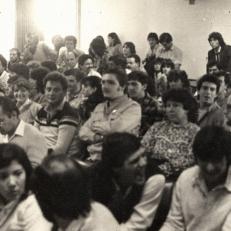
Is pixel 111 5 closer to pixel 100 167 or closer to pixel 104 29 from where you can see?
pixel 104 29

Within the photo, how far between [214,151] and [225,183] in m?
0.15

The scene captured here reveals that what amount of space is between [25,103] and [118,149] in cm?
238

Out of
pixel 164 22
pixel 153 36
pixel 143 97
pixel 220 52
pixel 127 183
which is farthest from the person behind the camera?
pixel 164 22

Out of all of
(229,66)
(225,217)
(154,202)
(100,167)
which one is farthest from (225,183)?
(229,66)

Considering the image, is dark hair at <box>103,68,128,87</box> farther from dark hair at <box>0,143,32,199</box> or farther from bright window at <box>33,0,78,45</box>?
bright window at <box>33,0,78,45</box>

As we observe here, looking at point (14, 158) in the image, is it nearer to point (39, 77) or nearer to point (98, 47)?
point (39, 77)

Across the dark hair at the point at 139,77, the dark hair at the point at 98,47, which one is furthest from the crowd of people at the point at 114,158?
the dark hair at the point at 98,47

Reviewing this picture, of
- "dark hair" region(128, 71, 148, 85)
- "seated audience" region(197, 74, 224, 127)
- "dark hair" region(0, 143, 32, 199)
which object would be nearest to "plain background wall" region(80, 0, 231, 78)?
"dark hair" region(128, 71, 148, 85)

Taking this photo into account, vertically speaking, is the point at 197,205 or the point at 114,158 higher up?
the point at 114,158

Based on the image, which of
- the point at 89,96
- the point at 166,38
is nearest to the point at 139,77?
the point at 89,96

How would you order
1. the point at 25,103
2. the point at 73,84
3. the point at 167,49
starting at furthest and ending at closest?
the point at 167,49 < the point at 73,84 < the point at 25,103

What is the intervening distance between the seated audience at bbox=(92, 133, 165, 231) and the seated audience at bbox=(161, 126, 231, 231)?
10 cm

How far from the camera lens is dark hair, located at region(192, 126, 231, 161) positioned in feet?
7.16

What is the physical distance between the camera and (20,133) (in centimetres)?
314
